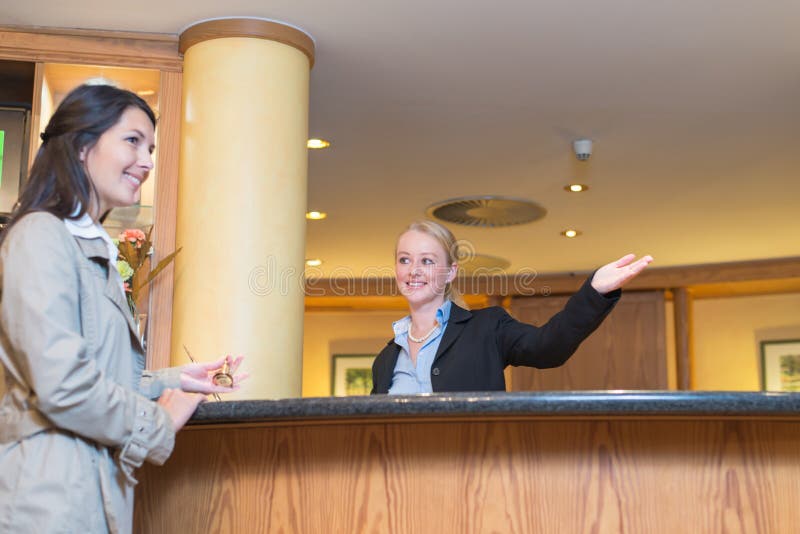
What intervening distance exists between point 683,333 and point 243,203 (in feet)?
20.6

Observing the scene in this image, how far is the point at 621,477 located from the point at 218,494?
0.74m

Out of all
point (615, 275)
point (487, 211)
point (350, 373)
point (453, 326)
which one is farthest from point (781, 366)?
point (615, 275)

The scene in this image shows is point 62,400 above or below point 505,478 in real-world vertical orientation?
above

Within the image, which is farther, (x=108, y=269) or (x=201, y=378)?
(x=201, y=378)

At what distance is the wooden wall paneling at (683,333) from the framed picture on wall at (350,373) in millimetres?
3277

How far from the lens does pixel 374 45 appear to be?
381 centimetres

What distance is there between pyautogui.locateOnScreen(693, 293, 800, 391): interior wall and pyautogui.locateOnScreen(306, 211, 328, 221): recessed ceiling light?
445 cm

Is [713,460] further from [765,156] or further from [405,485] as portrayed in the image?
[765,156]

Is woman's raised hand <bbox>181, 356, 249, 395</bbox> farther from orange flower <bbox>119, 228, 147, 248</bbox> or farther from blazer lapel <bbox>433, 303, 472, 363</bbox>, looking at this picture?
orange flower <bbox>119, 228, 147, 248</bbox>

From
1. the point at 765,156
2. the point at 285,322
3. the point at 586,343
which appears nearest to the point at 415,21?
the point at 285,322

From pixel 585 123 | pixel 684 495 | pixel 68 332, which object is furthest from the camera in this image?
pixel 585 123

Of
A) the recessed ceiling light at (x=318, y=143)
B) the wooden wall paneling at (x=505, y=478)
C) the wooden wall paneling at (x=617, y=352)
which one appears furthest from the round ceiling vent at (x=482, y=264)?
the wooden wall paneling at (x=505, y=478)

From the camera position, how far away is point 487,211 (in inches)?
256

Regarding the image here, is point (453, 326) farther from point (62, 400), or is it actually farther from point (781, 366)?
point (781, 366)
